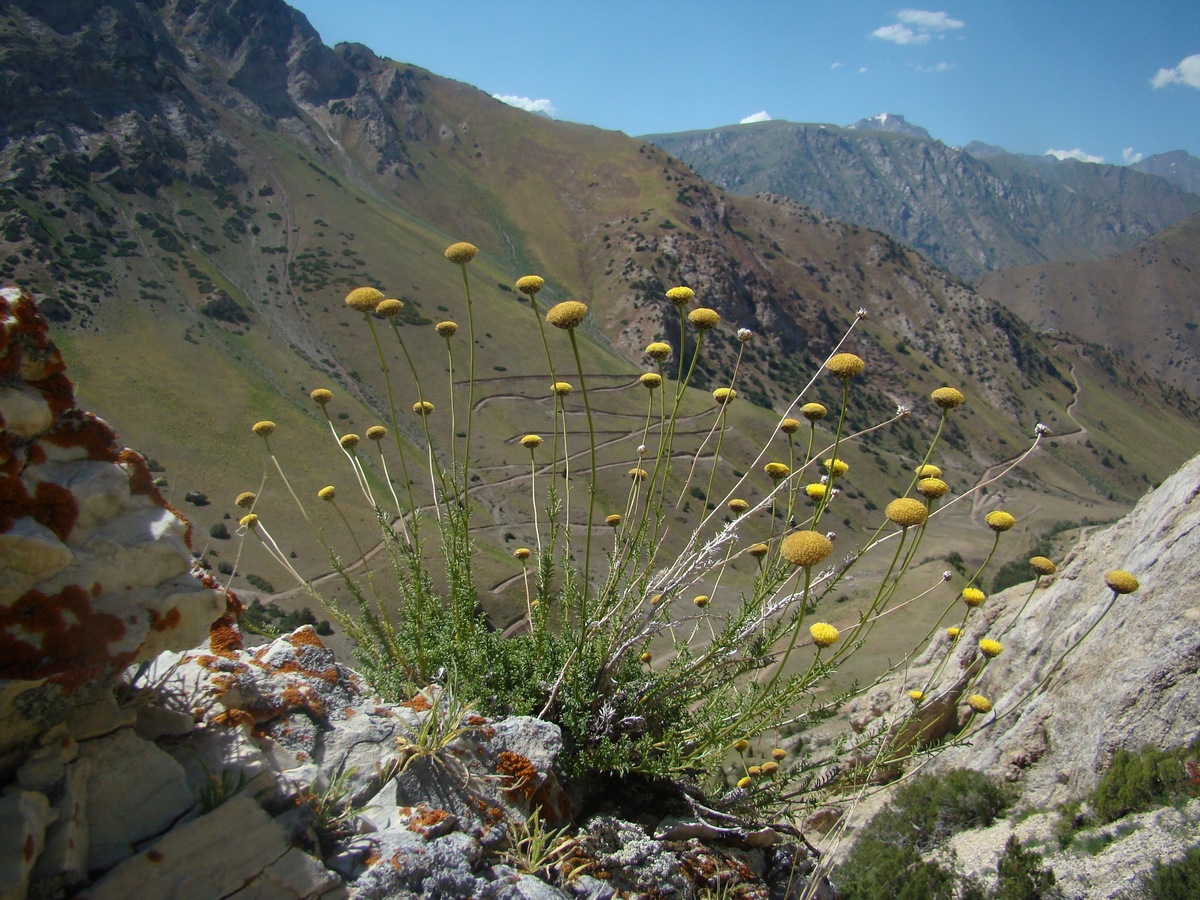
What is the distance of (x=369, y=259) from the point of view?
93000 mm

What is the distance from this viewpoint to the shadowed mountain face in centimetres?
6191

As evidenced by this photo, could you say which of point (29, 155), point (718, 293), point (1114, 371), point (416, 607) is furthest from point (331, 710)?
point (1114, 371)

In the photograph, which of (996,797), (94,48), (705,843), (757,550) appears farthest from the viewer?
(94,48)

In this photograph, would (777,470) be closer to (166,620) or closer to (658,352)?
(658,352)

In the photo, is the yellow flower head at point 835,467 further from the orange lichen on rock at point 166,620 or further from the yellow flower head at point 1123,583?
the orange lichen on rock at point 166,620

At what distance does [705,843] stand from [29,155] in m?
104

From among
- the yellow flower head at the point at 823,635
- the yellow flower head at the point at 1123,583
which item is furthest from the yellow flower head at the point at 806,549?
the yellow flower head at the point at 1123,583

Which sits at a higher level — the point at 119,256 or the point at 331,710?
the point at 119,256

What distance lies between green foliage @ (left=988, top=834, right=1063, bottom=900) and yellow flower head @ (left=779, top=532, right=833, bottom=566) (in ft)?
17.1

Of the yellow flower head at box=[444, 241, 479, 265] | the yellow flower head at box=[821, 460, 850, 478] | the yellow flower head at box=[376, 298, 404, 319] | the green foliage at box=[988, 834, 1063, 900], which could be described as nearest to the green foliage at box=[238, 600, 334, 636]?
the green foliage at box=[988, 834, 1063, 900]

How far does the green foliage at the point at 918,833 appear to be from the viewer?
7.47m

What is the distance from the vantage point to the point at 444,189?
14575 cm

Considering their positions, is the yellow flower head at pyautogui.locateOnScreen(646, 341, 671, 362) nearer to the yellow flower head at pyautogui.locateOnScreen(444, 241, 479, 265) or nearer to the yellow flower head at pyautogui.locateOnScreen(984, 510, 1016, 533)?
the yellow flower head at pyautogui.locateOnScreen(444, 241, 479, 265)

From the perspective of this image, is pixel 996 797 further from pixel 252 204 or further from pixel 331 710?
pixel 252 204
